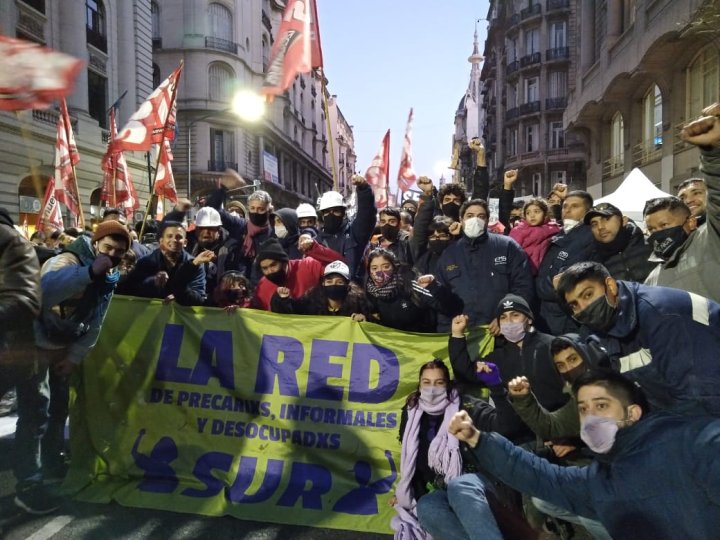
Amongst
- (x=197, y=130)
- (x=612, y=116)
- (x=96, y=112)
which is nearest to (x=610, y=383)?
(x=612, y=116)

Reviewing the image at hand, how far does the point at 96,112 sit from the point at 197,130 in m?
18.9

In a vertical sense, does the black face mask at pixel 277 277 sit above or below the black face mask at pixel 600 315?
above

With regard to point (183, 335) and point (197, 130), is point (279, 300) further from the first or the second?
point (197, 130)

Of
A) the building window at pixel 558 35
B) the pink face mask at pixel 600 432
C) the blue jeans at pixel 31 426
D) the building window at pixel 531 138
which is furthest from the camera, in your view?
the building window at pixel 531 138

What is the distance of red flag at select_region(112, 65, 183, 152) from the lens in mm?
7969

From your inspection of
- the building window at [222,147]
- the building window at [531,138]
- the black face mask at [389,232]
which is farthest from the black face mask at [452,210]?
the building window at [531,138]

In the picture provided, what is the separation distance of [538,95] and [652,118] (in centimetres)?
3096

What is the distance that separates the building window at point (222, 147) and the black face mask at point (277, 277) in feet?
130

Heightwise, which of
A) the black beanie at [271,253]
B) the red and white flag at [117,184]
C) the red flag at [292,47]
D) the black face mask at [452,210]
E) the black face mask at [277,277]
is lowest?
the black face mask at [277,277]

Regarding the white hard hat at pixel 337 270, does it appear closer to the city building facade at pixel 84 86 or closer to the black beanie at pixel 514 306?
the black beanie at pixel 514 306

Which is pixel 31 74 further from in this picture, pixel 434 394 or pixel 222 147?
pixel 222 147

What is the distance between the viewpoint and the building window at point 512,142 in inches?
1857

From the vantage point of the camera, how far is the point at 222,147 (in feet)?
141

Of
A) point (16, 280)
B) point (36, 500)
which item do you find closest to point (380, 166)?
point (36, 500)
